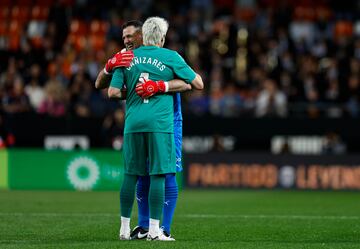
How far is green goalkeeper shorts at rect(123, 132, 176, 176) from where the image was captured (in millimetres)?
9852

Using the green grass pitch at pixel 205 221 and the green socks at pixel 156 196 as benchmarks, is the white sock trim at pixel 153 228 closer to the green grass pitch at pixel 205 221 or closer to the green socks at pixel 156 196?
the green socks at pixel 156 196

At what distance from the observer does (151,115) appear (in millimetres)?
9852

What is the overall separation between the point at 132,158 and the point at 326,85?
46.5 feet

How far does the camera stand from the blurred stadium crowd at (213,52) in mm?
22938

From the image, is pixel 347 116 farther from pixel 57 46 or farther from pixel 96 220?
pixel 96 220

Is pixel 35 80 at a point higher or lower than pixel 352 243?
higher

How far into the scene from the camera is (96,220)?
1295cm

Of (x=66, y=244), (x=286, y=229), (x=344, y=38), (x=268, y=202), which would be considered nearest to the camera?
(x=66, y=244)

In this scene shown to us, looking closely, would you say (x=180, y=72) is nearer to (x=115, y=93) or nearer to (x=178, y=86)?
(x=178, y=86)

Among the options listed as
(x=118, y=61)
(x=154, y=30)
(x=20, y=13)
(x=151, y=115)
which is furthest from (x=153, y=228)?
(x=20, y=13)

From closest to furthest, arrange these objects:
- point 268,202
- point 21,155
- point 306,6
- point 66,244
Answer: point 66,244 → point 268,202 → point 21,155 → point 306,6

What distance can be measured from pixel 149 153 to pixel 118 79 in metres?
0.80

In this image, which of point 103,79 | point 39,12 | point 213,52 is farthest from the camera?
point 39,12

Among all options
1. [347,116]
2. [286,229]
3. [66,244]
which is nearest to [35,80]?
[347,116]
